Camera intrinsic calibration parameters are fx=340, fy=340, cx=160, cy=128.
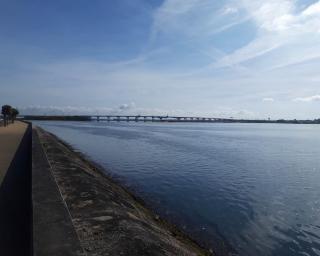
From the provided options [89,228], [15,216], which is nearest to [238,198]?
[89,228]

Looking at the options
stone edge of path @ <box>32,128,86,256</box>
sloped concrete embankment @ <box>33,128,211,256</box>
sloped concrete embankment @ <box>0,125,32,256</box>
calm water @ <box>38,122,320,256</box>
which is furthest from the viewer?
calm water @ <box>38,122,320,256</box>

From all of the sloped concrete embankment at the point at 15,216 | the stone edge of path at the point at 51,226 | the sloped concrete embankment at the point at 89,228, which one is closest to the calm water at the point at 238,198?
the sloped concrete embankment at the point at 89,228

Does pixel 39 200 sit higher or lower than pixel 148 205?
higher

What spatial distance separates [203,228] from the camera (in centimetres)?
1137

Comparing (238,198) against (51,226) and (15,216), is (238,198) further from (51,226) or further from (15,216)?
(51,226)

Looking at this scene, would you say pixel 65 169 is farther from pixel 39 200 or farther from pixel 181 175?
pixel 181 175

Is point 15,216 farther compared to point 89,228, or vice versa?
point 15,216

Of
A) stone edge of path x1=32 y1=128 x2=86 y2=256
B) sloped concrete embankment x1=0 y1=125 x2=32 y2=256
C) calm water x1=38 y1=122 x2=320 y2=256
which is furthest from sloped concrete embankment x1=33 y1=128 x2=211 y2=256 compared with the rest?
calm water x1=38 y1=122 x2=320 y2=256

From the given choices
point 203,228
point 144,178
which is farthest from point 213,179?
point 203,228

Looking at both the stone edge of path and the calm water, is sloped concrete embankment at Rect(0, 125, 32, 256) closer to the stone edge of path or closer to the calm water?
the stone edge of path

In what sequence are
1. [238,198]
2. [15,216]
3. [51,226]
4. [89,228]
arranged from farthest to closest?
[238,198] → [15,216] → [89,228] → [51,226]

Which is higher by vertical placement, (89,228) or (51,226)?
(51,226)

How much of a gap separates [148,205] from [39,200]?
7434mm

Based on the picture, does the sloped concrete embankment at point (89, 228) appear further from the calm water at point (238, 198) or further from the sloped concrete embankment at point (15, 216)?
the calm water at point (238, 198)
